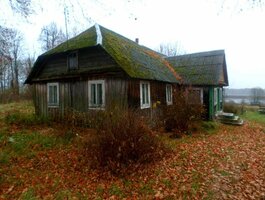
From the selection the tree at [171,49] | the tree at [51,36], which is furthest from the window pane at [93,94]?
the tree at [171,49]

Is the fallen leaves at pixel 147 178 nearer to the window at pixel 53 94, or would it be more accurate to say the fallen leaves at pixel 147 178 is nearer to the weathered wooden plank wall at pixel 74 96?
the weathered wooden plank wall at pixel 74 96

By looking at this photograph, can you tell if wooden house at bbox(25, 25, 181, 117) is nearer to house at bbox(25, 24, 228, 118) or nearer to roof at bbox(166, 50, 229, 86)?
house at bbox(25, 24, 228, 118)

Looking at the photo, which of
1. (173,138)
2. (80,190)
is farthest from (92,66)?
(80,190)

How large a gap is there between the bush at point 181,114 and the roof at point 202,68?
4.56 metres

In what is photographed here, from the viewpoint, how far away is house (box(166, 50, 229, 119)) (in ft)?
53.5

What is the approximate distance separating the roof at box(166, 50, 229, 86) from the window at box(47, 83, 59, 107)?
948cm

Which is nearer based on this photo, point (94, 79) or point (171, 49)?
point (94, 79)

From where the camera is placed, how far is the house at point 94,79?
11.3 metres

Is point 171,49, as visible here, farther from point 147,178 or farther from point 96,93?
point 147,178

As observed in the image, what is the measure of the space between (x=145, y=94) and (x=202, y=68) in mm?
7790

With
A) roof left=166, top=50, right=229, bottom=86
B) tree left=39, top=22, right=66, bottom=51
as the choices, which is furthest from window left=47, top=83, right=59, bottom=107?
tree left=39, top=22, right=66, bottom=51

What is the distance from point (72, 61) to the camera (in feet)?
43.3

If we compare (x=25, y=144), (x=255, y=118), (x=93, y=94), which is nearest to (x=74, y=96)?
(x=93, y=94)

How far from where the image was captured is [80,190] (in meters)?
5.55
